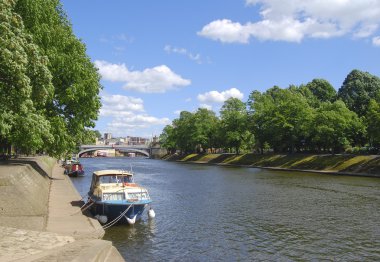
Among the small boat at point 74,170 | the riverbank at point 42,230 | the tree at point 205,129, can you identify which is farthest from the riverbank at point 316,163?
the riverbank at point 42,230

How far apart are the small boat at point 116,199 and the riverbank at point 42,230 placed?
1.46 m

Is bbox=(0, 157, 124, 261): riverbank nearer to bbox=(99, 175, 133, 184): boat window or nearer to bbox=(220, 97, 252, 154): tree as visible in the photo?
bbox=(99, 175, 133, 184): boat window

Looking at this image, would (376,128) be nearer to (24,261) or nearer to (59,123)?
(59,123)

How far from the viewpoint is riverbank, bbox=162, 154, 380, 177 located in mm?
69438

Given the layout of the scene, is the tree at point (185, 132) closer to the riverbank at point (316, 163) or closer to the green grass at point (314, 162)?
the green grass at point (314, 162)

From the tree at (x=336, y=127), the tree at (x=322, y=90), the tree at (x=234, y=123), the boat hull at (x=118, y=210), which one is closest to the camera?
the boat hull at (x=118, y=210)

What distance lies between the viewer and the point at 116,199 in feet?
92.6

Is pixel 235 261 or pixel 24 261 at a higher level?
pixel 24 261

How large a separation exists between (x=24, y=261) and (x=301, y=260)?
39.4ft

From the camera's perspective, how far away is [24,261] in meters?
14.4

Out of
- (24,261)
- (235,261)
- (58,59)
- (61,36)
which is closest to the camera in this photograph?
(24,261)

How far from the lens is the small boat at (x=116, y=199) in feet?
89.1

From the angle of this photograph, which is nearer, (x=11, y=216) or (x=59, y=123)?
(x=11, y=216)

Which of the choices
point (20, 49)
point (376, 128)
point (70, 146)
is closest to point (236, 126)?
point (376, 128)
